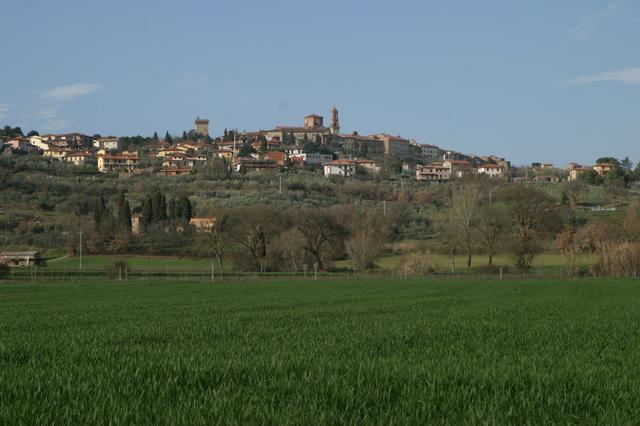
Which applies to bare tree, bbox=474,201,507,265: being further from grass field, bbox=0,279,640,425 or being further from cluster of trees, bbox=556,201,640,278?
grass field, bbox=0,279,640,425

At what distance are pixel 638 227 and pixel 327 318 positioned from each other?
218 ft

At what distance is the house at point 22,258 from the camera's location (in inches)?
3450

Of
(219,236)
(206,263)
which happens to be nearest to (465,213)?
(219,236)

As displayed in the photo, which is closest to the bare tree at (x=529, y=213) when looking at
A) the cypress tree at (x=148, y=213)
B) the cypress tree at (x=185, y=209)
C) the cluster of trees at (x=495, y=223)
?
the cluster of trees at (x=495, y=223)

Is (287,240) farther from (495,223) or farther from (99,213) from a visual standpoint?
(99,213)

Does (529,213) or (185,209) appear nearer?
(529,213)

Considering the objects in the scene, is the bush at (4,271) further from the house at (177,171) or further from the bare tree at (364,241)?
the house at (177,171)

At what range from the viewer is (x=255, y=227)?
90.8 meters

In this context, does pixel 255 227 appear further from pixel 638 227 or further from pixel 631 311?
pixel 631 311

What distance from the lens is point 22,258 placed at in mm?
89000

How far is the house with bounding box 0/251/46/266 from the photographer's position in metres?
87.6

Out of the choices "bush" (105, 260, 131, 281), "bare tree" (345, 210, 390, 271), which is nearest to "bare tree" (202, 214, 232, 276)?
"bush" (105, 260, 131, 281)

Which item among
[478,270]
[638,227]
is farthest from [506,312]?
[638,227]

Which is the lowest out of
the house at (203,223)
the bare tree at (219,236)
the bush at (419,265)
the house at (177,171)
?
the bush at (419,265)
